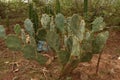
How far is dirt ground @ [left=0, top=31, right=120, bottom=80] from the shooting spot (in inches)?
134

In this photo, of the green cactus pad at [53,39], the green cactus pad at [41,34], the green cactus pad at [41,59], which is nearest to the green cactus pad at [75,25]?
the green cactus pad at [53,39]

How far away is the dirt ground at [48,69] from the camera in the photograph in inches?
134

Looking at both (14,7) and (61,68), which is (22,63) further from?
(14,7)

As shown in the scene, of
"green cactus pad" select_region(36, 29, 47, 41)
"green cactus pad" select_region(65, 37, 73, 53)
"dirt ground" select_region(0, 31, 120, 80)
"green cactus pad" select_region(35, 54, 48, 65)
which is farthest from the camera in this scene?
"green cactus pad" select_region(36, 29, 47, 41)

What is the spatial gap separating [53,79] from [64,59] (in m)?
0.27

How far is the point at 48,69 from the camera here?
3496 millimetres

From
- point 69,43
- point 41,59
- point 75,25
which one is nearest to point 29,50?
point 41,59

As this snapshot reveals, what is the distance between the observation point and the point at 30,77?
3441 mm

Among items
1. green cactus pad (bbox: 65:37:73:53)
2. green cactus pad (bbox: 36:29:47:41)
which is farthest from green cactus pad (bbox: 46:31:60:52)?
green cactus pad (bbox: 36:29:47:41)

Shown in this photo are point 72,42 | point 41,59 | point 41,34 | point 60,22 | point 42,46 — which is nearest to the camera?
point 72,42

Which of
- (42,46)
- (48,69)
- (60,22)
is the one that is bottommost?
(48,69)

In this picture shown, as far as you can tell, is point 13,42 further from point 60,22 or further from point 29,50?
point 60,22

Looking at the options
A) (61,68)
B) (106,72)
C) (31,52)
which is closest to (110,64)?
(106,72)

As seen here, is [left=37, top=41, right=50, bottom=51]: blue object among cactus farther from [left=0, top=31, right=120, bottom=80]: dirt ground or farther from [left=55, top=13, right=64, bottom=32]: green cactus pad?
[left=55, top=13, right=64, bottom=32]: green cactus pad
